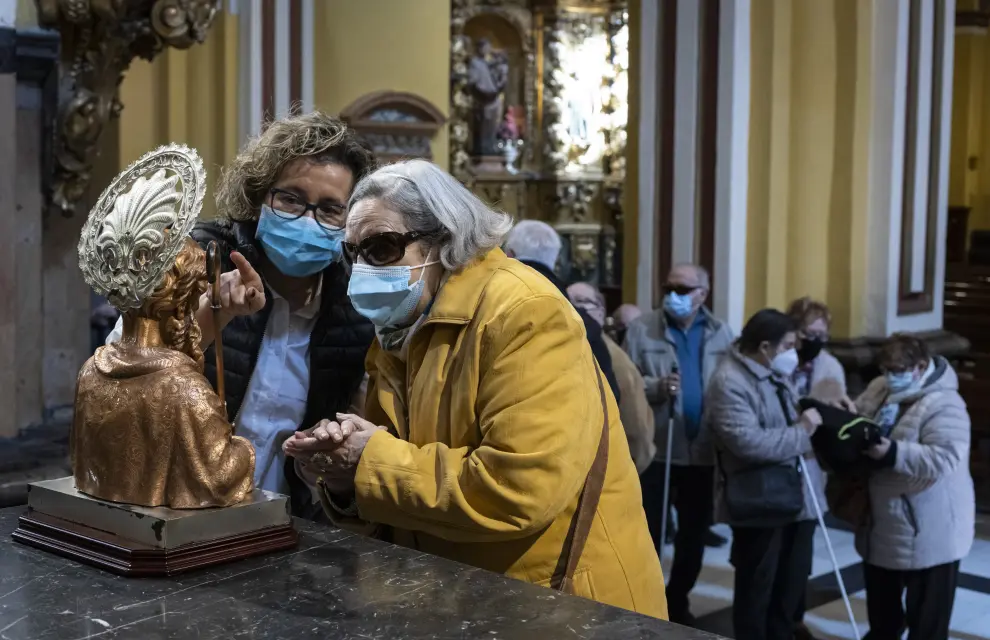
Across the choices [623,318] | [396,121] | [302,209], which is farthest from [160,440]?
[396,121]

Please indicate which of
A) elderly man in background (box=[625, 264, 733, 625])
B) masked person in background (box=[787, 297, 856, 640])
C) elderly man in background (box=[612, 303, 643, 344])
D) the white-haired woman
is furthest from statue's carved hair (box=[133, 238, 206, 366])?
elderly man in background (box=[612, 303, 643, 344])

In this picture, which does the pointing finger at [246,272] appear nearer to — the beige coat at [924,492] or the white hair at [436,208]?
the white hair at [436,208]

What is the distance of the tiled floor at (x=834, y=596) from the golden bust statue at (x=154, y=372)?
3.39 meters

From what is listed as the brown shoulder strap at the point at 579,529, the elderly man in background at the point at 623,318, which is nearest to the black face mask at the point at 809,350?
the elderly man in background at the point at 623,318

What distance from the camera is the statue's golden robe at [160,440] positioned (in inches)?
81.9

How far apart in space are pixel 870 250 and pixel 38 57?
17.3ft

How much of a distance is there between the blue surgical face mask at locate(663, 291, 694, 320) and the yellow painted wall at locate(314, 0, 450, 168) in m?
3.06

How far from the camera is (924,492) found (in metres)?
4.52

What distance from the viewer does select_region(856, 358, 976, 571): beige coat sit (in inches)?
177

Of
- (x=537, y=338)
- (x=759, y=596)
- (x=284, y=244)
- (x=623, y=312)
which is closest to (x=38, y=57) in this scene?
(x=284, y=244)

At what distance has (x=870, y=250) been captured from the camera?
7750mm

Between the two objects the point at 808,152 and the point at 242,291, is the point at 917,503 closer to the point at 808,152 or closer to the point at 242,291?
the point at 242,291

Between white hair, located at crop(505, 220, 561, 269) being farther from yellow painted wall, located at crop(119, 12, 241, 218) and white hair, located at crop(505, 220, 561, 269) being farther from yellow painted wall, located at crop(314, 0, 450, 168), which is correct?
yellow painted wall, located at crop(314, 0, 450, 168)

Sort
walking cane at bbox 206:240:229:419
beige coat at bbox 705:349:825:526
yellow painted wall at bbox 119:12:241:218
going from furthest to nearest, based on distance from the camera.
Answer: yellow painted wall at bbox 119:12:241:218 → beige coat at bbox 705:349:825:526 → walking cane at bbox 206:240:229:419
